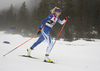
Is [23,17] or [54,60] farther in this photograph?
[23,17]

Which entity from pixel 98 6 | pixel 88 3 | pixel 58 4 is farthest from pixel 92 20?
pixel 58 4

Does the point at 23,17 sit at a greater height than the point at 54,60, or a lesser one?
greater

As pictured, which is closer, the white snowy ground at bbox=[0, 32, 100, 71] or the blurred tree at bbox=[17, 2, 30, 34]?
the white snowy ground at bbox=[0, 32, 100, 71]

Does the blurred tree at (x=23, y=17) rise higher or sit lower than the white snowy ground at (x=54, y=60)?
higher

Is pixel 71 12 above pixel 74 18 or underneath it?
above

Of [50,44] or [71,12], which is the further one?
[71,12]

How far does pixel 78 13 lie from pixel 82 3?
2.46 metres

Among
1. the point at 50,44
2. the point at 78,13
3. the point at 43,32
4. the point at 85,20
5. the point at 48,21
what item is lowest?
the point at 50,44

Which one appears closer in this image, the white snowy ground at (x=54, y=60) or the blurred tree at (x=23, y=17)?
the white snowy ground at (x=54, y=60)

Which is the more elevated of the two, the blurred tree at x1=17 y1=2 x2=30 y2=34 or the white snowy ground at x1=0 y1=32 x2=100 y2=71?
the blurred tree at x1=17 y1=2 x2=30 y2=34

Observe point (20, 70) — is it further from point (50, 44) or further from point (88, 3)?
point (88, 3)

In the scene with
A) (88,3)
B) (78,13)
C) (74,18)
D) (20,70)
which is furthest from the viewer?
(88,3)

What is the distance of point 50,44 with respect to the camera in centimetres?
395

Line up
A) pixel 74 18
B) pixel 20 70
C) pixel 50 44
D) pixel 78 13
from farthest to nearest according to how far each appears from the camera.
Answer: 1. pixel 78 13
2. pixel 74 18
3. pixel 50 44
4. pixel 20 70
